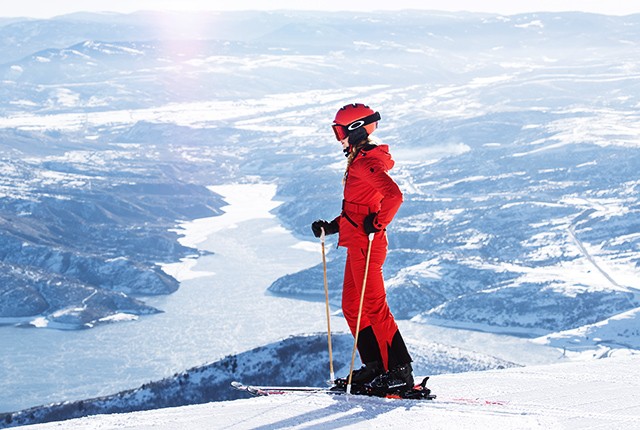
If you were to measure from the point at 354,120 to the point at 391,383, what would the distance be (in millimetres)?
2906

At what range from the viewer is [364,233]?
939cm

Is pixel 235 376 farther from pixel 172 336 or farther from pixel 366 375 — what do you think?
pixel 172 336

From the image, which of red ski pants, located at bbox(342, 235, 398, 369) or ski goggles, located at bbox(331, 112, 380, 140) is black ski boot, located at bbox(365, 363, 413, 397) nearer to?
red ski pants, located at bbox(342, 235, 398, 369)

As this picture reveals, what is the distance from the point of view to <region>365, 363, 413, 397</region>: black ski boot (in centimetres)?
963

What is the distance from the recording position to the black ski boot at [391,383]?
379 inches

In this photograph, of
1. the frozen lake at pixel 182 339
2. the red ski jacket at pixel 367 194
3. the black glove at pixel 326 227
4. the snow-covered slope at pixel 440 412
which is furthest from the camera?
the frozen lake at pixel 182 339

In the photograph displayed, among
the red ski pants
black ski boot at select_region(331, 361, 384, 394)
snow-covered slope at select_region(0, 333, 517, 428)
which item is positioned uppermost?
the red ski pants

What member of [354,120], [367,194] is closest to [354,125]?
[354,120]

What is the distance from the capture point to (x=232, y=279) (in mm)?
146125

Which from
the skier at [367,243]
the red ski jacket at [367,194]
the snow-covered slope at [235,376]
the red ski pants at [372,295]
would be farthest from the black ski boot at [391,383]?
the snow-covered slope at [235,376]

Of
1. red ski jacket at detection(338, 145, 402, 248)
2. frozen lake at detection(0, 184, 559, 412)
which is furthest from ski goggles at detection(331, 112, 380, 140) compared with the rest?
frozen lake at detection(0, 184, 559, 412)

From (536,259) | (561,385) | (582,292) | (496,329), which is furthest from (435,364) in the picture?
(536,259)

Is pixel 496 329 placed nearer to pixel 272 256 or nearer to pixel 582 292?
pixel 582 292

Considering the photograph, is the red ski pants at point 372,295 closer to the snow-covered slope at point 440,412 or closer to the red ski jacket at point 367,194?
the red ski jacket at point 367,194
